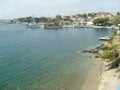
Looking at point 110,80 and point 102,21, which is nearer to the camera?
point 110,80

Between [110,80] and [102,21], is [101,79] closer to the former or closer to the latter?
[110,80]

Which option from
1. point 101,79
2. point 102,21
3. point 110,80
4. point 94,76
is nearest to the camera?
point 110,80

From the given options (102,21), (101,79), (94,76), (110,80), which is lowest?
(94,76)

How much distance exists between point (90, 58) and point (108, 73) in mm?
17403

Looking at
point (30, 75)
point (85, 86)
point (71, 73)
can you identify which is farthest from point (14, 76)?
point (85, 86)

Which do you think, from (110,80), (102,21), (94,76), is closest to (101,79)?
(110,80)

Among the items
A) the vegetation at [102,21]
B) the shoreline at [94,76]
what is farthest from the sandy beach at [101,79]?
the vegetation at [102,21]

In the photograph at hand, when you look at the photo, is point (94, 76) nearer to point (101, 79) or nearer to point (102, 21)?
point (101, 79)

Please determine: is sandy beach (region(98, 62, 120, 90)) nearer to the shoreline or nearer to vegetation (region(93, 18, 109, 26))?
the shoreline

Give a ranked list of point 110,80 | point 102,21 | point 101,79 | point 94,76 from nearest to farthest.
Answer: point 110,80
point 101,79
point 94,76
point 102,21

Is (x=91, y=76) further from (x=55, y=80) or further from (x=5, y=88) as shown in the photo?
(x=5, y=88)

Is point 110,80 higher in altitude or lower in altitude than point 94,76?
higher

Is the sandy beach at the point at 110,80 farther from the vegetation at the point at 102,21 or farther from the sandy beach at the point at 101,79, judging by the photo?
the vegetation at the point at 102,21

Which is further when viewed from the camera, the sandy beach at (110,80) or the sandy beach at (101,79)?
the sandy beach at (101,79)
